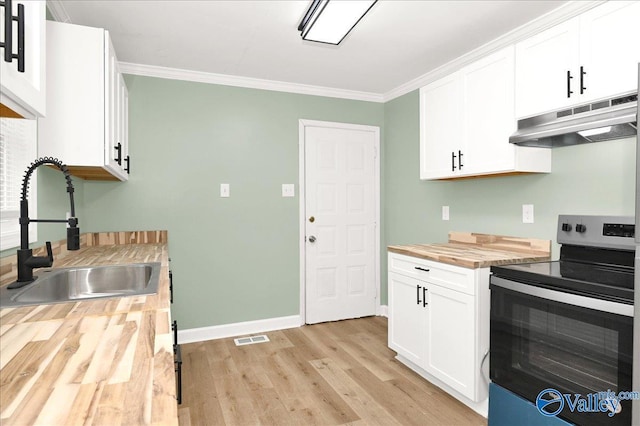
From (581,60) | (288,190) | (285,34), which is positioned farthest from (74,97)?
(581,60)

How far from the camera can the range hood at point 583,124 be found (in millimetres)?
1715

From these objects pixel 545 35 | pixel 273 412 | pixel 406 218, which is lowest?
pixel 273 412

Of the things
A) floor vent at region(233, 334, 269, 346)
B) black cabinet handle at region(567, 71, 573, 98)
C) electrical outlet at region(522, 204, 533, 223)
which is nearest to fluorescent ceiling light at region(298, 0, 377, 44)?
black cabinet handle at region(567, 71, 573, 98)

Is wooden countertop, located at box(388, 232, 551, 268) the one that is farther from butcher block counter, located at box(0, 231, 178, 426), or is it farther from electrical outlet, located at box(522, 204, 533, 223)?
butcher block counter, located at box(0, 231, 178, 426)

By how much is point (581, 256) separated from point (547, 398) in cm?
88

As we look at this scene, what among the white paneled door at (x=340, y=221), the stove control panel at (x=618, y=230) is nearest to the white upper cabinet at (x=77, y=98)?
the white paneled door at (x=340, y=221)

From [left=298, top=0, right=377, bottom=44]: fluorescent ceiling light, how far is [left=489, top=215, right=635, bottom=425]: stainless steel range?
5.54 ft

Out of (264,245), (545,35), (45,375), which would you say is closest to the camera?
(45,375)

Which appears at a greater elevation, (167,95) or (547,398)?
(167,95)

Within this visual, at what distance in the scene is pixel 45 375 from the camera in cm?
74

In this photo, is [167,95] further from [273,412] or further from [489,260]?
[489,260]

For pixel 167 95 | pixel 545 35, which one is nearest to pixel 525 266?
pixel 545 35

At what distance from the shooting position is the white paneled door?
393cm

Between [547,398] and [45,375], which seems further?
[547,398]
